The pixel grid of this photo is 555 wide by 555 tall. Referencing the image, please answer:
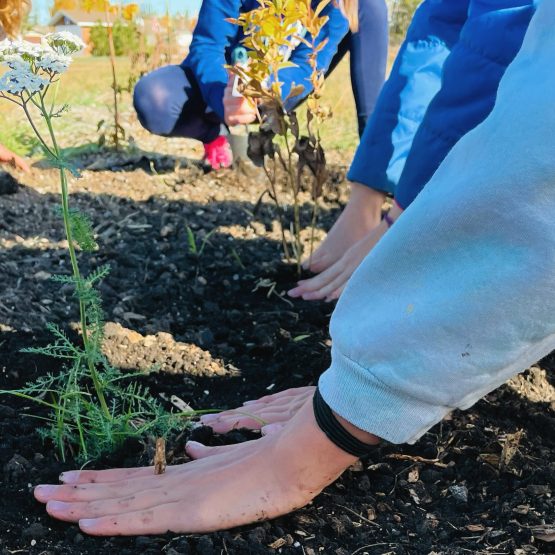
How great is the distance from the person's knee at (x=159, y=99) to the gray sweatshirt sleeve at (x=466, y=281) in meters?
2.80

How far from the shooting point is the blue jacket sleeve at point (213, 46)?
336 cm

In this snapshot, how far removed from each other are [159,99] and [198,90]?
228 millimetres

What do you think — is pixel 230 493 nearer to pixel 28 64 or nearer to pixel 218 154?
pixel 28 64

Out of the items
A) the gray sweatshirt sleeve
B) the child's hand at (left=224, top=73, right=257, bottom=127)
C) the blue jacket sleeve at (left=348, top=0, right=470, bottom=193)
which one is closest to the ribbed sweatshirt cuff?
the gray sweatshirt sleeve

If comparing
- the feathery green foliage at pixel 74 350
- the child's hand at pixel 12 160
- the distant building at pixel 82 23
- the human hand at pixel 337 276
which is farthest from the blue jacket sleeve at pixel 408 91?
the distant building at pixel 82 23

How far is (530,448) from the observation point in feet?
5.42

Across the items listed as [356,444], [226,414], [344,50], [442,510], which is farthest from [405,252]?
[344,50]

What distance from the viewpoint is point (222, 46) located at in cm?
350

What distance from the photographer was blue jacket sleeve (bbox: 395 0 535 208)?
1656 mm

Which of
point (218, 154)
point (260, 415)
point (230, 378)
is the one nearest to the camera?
point (260, 415)

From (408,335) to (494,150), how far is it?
28cm

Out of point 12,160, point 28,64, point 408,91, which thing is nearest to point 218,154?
point 12,160

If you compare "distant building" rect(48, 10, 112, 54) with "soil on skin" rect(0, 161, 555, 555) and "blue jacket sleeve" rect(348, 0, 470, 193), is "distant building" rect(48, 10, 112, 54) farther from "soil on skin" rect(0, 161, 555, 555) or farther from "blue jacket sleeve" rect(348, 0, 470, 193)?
"blue jacket sleeve" rect(348, 0, 470, 193)

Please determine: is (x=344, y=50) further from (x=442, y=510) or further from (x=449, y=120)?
(x=442, y=510)
